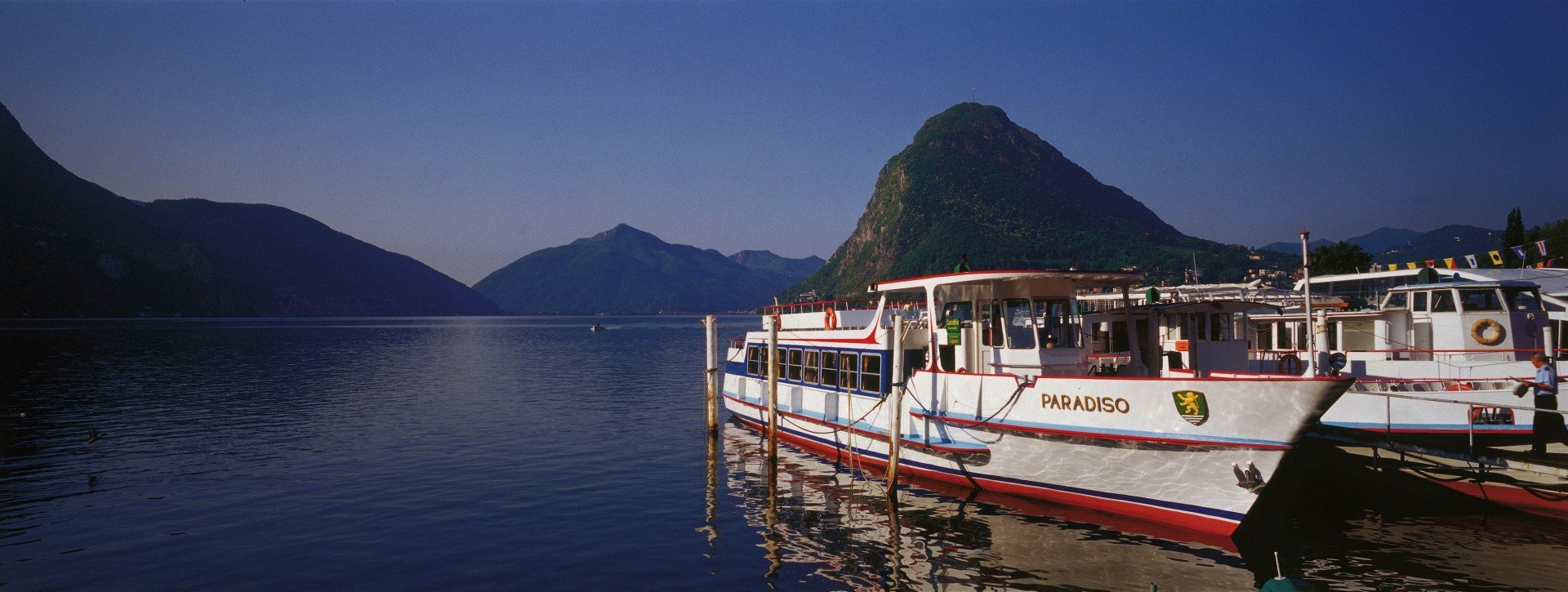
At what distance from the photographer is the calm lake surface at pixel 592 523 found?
48.8ft

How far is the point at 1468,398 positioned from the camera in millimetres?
19531

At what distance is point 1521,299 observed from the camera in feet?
81.4

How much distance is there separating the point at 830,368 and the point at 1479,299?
20.2m

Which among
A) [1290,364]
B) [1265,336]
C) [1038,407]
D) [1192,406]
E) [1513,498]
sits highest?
[1265,336]

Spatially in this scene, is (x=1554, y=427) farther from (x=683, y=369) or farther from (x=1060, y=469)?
(x=683, y=369)

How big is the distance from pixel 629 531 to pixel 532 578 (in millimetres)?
3425

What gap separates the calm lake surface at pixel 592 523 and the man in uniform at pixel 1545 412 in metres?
1.86

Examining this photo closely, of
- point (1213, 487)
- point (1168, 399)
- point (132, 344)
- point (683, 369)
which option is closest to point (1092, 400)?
point (1168, 399)

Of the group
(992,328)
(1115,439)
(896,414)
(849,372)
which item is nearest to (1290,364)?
(992,328)

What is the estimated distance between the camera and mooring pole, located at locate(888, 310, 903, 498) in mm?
19844

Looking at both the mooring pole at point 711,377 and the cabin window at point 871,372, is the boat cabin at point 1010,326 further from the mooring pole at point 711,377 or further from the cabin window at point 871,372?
the mooring pole at point 711,377

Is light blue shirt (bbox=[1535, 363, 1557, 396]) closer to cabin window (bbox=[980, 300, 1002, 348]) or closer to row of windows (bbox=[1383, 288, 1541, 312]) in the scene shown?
row of windows (bbox=[1383, 288, 1541, 312])

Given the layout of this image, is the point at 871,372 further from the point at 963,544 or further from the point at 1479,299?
the point at 1479,299

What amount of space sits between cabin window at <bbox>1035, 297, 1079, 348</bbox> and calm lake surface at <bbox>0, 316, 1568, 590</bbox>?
167 inches
